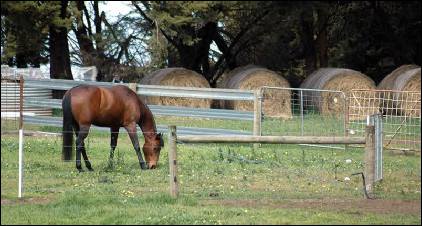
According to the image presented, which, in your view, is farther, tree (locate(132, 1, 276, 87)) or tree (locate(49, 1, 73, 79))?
tree (locate(49, 1, 73, 79))

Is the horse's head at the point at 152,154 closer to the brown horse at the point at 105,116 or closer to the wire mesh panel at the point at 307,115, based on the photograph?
the brown horse at the point at 105,116

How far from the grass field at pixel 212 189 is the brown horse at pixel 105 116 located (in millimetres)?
346

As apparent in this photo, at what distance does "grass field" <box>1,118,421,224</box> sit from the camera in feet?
29.2

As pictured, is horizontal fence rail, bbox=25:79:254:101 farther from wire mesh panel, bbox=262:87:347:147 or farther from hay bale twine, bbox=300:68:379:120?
hay bale twine, bbox=300:68:379:120

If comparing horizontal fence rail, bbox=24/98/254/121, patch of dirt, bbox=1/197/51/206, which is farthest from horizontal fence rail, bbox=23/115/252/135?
patch of dirt, bbox=1/197/51/206

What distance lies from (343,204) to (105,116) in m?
5.69

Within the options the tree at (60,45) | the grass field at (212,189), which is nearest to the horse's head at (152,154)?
the grass field at (212,189)

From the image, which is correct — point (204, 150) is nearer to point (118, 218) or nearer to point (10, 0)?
point (10, 0)

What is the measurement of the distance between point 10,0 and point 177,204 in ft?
14.5

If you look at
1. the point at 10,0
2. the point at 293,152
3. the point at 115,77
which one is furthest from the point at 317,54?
the point at 10,0

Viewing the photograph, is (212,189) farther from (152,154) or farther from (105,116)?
(105,116)

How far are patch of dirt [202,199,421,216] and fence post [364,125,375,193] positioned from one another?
0.58 meters

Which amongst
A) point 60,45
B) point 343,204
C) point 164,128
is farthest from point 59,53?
point 343,204

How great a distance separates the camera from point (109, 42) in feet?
78.9
